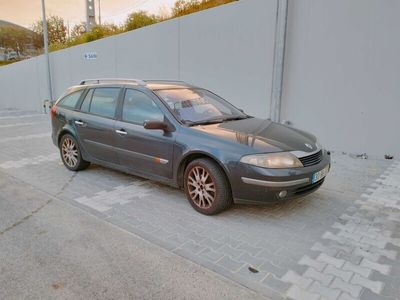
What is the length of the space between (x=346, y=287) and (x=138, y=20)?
16051 millimetres

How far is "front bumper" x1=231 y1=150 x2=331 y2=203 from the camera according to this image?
3.47 metres

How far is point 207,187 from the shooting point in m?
3.84

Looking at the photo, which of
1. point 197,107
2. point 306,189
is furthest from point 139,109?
point 306,189

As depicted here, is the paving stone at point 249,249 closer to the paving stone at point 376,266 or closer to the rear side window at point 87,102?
the paving stone at point 376,266

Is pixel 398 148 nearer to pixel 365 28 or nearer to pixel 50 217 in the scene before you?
pixel 365 28

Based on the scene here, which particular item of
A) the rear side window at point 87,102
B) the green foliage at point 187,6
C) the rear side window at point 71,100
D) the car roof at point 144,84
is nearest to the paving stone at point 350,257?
the car roof at point 144,84

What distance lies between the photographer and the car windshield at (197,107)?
169 inches

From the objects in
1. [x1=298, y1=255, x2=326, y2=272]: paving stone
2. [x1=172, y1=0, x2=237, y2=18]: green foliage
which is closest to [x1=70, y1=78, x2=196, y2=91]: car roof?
[x1=298, y1=255, x2=326, y2=272]: paving stone

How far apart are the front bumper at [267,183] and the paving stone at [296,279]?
937mm

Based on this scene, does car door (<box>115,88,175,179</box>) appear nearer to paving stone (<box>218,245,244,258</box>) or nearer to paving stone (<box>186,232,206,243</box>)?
paving stone (<box>186,232,206,243</box>)

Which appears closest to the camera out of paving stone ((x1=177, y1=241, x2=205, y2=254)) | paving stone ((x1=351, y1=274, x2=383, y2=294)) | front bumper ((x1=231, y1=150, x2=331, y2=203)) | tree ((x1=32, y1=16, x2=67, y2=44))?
paving stone ((x1=351, y1=274, x2=383, y2=294))

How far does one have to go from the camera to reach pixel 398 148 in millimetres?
6223

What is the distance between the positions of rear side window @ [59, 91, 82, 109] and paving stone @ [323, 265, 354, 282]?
15.3 ft

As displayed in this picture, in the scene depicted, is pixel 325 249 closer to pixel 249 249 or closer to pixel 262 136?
pixel 249 249
